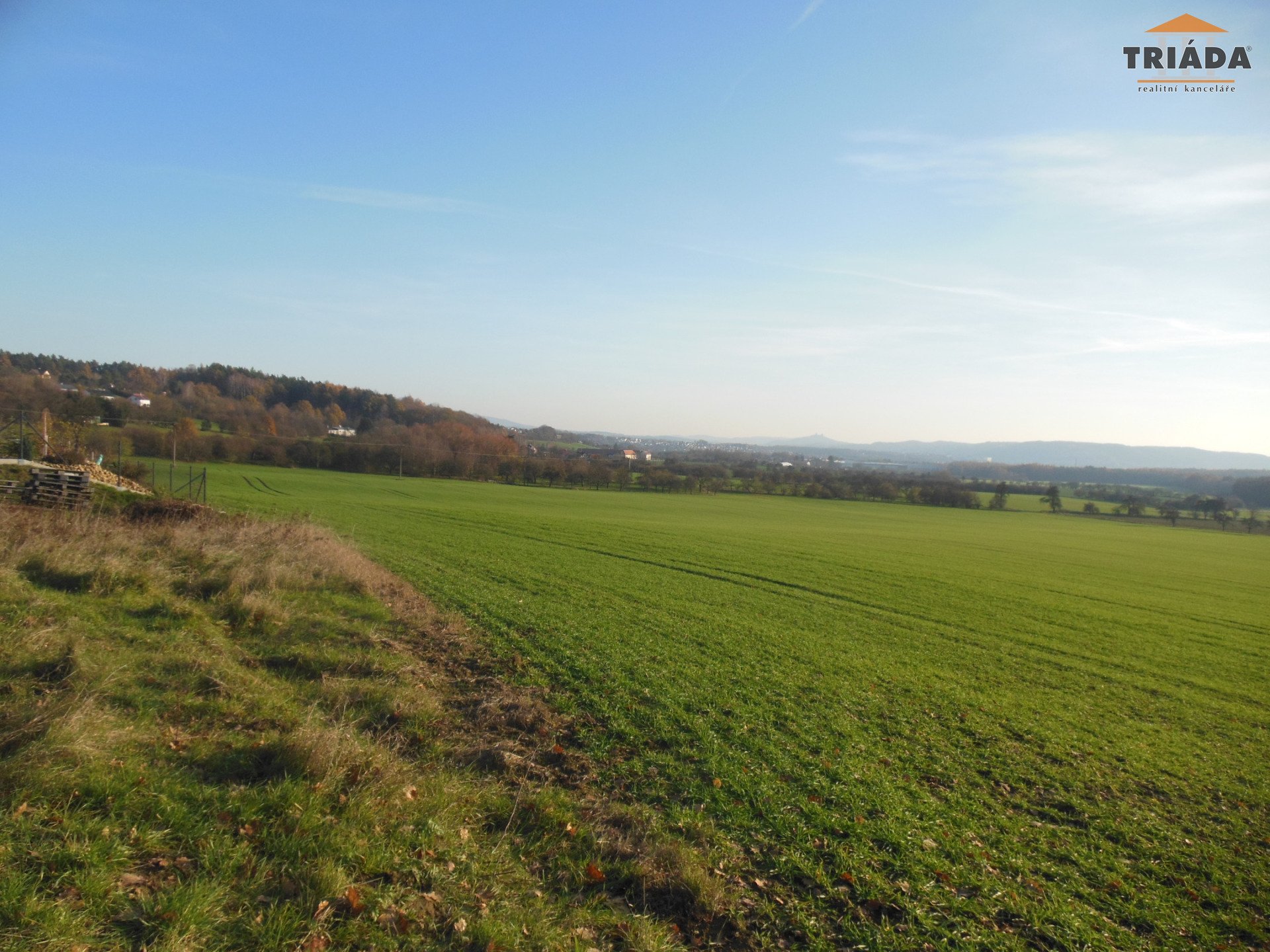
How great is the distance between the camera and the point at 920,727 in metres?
10.0

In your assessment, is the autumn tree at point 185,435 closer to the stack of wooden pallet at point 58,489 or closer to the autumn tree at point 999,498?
the stack of wooden pallet at point 58,489

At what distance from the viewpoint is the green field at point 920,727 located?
593 centimetres

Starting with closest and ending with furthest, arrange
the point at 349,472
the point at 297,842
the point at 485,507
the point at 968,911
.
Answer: the point at 297,842 < the point at 968,911 < the point at 485,507 < the point at 349,472

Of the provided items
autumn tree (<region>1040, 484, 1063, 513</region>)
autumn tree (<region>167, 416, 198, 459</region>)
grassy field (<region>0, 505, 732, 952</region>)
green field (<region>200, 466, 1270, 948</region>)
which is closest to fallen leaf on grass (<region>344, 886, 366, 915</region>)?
grassy field (<region>0, 505, 732, 952</region>)

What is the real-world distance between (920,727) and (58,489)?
28.8 m

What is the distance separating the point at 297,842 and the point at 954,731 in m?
9.09

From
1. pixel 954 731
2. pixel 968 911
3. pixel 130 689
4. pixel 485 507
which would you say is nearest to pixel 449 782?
pixel 130 689

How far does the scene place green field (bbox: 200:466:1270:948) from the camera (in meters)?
5.93

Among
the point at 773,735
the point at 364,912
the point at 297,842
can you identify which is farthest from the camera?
the point at 773,735

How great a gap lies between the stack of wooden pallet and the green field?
9.99m

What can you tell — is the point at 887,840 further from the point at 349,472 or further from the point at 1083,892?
the point at 349,472

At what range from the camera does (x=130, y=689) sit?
7.63 metres

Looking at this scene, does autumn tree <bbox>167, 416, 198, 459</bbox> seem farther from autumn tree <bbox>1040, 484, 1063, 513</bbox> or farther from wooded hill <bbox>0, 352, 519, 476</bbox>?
autumn tree <bbox>1040, 484, 1063, 513</bbox>

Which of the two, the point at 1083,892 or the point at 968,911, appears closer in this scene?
the point at 968,911
